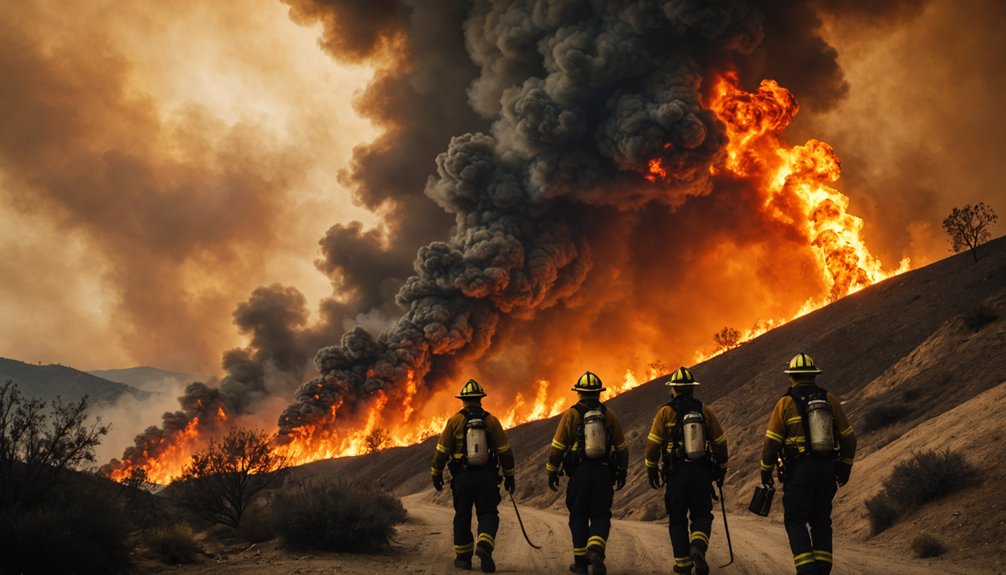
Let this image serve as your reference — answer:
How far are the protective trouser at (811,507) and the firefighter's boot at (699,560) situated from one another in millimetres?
984

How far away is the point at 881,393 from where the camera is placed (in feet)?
86.3

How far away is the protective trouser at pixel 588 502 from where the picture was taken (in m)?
8.97

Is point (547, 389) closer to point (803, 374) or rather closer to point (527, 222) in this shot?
point (527, 222)

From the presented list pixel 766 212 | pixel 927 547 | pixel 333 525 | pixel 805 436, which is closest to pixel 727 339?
pixel 766 212

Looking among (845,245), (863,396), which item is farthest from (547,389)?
(863,396)

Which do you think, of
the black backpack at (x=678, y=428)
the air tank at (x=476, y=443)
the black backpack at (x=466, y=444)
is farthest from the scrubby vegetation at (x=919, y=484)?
the air tank at (x=476, y=443)

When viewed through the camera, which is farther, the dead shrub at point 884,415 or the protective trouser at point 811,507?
the dead shrub at point 884,415

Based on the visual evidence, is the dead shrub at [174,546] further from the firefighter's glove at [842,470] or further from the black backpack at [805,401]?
the firefighter's glove at [842,470]

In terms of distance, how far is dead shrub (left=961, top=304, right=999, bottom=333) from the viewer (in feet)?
83.7

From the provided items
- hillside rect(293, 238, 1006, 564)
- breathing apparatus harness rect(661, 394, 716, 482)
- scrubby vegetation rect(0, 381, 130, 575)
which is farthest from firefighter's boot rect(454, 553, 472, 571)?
hillside rect(293, 238, 1006, 564)

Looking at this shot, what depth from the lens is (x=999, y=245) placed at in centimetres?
4459

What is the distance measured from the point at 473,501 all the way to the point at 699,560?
3.00m

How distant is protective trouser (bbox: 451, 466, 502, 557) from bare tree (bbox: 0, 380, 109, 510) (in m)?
5.61

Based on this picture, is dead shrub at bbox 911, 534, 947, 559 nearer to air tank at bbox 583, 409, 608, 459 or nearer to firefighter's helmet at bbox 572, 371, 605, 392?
air tank at bbox 583, 409, 608, 459
